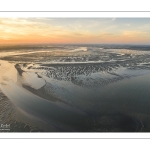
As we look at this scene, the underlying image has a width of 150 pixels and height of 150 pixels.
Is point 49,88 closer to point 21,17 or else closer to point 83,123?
point 83,123

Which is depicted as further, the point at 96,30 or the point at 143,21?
the point at 96,30

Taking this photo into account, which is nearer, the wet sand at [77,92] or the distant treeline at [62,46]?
the wet sand at [77,92]

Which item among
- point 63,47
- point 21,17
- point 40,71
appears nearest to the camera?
point 21,17

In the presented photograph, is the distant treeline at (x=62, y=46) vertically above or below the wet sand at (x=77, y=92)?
above

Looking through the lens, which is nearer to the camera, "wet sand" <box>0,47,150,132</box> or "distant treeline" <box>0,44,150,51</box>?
"wet sand" <box>0,47,150,132</box>

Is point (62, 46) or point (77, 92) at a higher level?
point (62, 46)

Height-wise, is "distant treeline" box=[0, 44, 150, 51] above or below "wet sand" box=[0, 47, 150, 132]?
above
